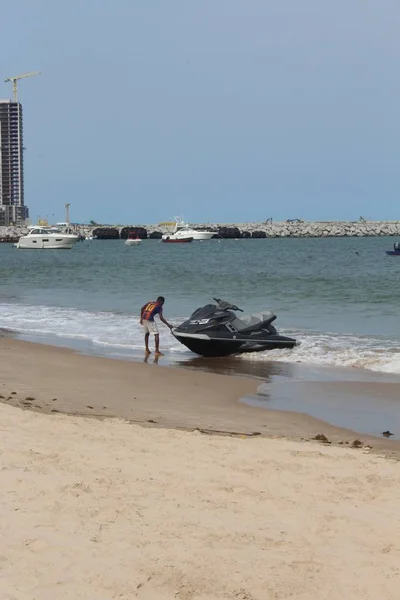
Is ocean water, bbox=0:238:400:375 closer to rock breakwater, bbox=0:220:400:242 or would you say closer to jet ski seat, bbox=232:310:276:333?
jet ski seat, bbox=232:310:276:333

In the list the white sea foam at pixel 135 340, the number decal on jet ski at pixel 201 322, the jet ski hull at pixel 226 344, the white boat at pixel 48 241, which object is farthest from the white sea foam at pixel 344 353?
the white boat at pixel 48 241

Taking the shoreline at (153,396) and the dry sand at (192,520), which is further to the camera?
the shoreline at (153,396)

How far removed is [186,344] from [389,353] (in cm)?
363

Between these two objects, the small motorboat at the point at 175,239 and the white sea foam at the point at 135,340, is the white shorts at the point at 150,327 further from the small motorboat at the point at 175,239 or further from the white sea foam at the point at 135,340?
the small motorboat at the point at 175,239

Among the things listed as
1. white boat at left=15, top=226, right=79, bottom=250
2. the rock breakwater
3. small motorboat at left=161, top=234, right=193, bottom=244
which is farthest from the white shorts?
the rock breakwater

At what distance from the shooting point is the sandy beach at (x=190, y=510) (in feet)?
14.1

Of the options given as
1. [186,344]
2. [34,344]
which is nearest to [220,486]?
[186,344]

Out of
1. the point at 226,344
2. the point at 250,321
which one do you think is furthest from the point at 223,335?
the point at 250,321

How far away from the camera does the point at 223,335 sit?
1464 centimetres

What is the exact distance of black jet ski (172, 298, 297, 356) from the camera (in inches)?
575

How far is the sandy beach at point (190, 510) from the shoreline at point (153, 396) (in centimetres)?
8

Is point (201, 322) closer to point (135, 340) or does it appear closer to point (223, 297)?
point (135, 340)

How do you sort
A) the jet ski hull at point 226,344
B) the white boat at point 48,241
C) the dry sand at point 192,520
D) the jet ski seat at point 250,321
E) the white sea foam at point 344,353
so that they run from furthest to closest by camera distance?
1. the white boat at point 48,241
2. the jet ski seat at point 250,321
3. the jet ski hull at point 226,344
4. the white sea foam at point 344,353
5. the dry sand at point 192,520

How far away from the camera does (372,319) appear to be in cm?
2088
